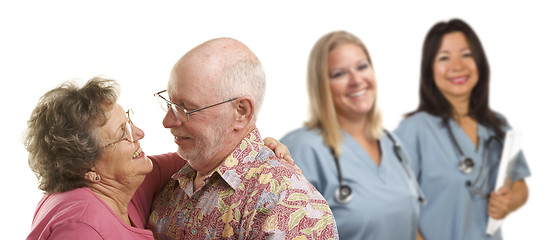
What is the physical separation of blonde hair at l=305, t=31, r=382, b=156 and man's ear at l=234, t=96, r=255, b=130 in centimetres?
114

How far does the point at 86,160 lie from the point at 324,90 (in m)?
1.37

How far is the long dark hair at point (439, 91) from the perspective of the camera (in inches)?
124

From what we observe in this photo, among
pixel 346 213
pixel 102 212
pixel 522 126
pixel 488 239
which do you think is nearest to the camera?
pixel 102 212

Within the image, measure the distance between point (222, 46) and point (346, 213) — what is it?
49.8 inches

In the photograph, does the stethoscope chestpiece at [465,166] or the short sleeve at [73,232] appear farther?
the stethoscope chestpiece at [465,166]

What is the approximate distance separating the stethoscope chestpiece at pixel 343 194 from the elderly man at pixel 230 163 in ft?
3.46

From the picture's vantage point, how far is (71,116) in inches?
52.6

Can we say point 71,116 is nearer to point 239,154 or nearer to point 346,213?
point 239,154

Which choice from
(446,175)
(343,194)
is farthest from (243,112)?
(446,175)

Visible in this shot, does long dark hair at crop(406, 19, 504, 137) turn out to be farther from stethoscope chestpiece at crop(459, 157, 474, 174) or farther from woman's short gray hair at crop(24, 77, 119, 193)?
woman's short gray hair at crop(24, 77, 119, 193)

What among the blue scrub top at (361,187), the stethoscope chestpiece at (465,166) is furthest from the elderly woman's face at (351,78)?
the stethoscope chestpiece at (465,166)

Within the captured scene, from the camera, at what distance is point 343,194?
2506mm

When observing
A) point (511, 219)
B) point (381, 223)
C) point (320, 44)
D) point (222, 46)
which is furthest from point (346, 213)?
point (511, 219)

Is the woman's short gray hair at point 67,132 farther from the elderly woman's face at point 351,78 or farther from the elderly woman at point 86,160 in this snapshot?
the elderly woman's face at point 351,78
